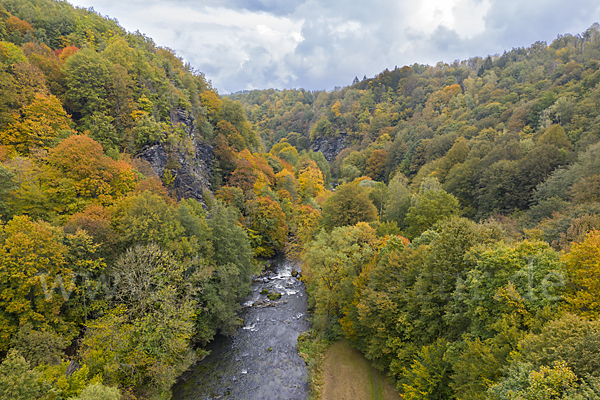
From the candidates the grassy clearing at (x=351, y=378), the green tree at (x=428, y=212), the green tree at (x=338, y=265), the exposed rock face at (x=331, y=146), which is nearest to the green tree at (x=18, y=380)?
the grassy clearing at (x=351, y=378)

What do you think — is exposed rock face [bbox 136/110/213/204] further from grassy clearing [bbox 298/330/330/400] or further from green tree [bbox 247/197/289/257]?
grassy clearing [bbox 298/330/330/400]

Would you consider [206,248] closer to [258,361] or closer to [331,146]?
[258,361]

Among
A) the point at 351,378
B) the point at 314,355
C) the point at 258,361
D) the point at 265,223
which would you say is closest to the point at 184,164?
the point at 265,223

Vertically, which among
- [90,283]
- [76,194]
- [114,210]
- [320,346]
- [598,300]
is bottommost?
[320,346]

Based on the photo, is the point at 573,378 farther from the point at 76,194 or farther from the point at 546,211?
the point at 76,194

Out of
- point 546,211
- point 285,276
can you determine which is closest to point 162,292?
point 285,276

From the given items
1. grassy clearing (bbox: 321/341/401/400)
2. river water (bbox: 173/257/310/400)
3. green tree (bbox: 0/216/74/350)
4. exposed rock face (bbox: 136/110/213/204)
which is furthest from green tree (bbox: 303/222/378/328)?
exposed rock face (bbox: 136/110/213/204)

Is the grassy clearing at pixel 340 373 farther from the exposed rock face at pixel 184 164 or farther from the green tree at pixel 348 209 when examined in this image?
the exposed rock face at pixel 184 164
